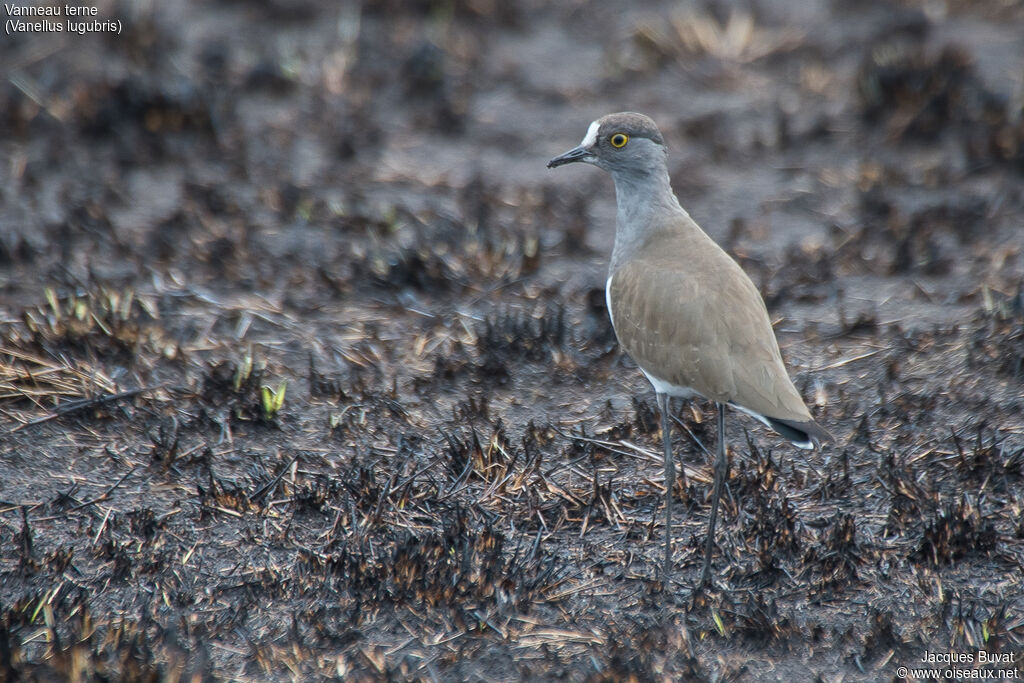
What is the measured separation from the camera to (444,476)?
455 cm

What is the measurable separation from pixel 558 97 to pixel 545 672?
532 cm

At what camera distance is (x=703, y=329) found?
4082 mm

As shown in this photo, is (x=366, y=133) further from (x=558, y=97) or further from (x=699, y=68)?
(x=699, y=68)

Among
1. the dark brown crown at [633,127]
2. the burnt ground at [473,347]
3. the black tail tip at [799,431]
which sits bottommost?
the burnt ground at [473,347]

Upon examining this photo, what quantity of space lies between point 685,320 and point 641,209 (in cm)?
83

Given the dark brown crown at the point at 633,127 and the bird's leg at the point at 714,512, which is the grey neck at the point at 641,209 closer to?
Result: the dark brown crown at the point at 633,127

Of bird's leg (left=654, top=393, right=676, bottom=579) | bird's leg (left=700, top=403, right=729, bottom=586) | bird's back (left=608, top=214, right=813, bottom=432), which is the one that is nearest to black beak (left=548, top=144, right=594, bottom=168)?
bird's back (left=608, top=214, right=813, bottom=432)

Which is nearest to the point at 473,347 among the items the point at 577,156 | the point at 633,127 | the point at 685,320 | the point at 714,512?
the point at 577,156

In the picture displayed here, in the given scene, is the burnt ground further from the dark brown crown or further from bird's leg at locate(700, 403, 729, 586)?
the dark brown crown

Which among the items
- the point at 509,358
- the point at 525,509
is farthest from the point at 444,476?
the point at 509,358

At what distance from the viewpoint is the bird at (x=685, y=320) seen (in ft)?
12.9

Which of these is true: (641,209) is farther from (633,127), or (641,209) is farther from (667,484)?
(667,484)

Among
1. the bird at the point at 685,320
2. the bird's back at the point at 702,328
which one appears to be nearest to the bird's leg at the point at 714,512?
the bird at the point at 685,320

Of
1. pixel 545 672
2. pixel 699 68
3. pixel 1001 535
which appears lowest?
pixel 545 672
